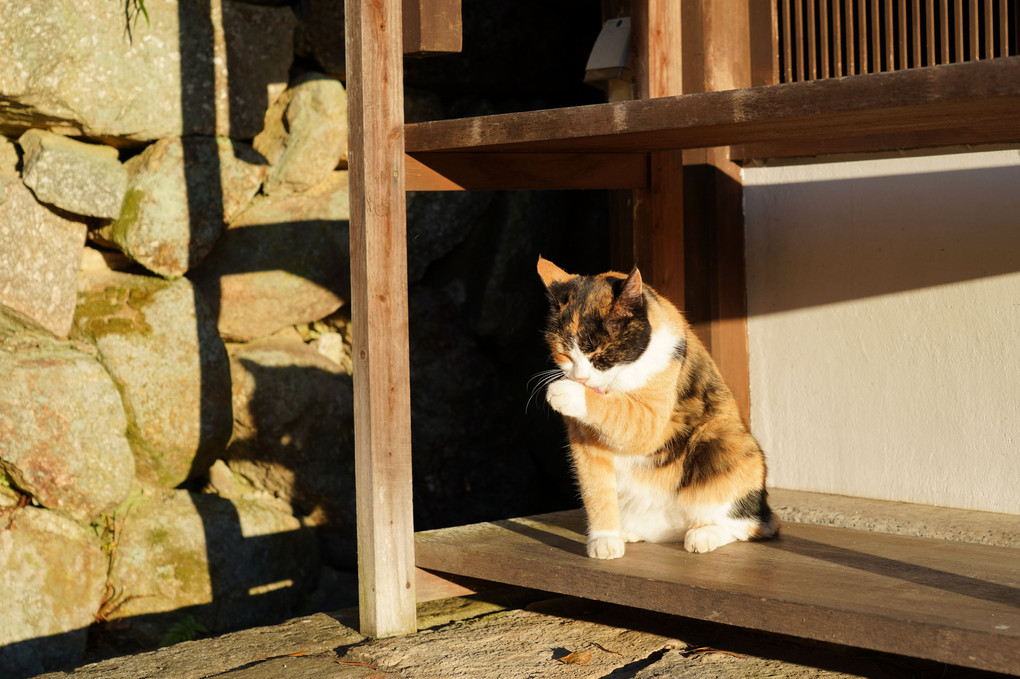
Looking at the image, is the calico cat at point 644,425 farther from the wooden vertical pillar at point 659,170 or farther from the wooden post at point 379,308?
the wooden vertical pillar at point 659,170

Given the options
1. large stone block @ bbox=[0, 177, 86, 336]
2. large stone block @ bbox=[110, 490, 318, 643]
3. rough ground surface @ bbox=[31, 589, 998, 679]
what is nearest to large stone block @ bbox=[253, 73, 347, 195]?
large stone block @ bbox=[0, 177, 86, 336]

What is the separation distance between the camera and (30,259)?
478 cm

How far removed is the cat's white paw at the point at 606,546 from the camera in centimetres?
323

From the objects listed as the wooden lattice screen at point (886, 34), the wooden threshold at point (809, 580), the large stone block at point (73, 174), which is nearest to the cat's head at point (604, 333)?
the wooden threshold at point (809, 580)

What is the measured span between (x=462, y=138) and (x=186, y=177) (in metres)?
2.45

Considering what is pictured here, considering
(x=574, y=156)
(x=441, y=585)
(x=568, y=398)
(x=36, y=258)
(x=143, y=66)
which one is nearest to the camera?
(x=568, y=398)

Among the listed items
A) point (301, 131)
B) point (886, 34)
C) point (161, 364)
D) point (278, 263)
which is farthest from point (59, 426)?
point (886, 34)

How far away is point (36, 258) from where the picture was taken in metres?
4.80

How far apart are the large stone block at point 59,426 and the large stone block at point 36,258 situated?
0.34 feet

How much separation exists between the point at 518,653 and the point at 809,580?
91 centimetres

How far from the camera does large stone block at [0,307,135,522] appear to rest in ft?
15.1

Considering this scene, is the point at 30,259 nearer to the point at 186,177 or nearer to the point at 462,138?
the point at 186,177

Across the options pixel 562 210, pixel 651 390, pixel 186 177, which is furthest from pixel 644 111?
pixel 562 210

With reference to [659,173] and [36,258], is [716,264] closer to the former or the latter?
[659,173]
